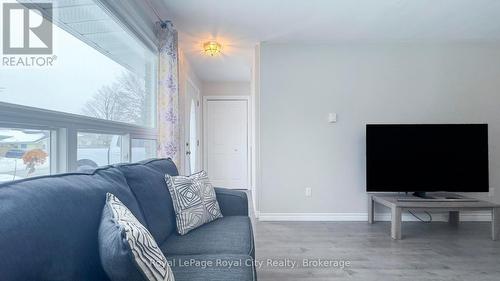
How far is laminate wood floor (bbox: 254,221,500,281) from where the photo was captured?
7.43 ft

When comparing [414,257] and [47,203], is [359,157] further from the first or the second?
[47,203]

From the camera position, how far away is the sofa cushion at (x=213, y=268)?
1.27 meters

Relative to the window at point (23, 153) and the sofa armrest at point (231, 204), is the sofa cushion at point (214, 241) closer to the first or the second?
the sofa armrest at point (231, 204)

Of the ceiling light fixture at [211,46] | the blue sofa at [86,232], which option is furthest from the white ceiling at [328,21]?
the blue sofa at [86,232]

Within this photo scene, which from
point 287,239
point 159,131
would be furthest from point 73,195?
point 287,239

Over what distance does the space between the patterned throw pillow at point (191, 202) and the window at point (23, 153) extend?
0.71 meters

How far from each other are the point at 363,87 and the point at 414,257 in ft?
6.95

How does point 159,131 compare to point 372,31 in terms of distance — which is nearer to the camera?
point 159,131

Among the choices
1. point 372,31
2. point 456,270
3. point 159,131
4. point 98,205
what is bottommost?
point 456,270

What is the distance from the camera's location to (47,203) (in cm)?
86

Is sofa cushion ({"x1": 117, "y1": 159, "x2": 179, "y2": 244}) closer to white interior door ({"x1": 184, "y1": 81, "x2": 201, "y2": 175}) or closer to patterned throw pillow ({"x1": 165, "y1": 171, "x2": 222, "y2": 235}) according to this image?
patterned throw pillow ({"x1": 165, "y1": 171, "x2": 222, "y2": 235})

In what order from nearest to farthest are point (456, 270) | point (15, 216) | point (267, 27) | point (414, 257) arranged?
point (15, 216) → point (456, 270) → point (414, 257) → point (267, 27)

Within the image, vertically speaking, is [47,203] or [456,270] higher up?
[47,203]

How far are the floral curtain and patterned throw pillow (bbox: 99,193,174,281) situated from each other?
209 centimetres
